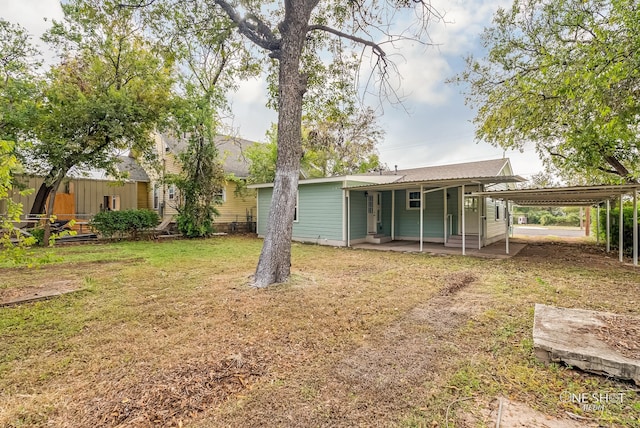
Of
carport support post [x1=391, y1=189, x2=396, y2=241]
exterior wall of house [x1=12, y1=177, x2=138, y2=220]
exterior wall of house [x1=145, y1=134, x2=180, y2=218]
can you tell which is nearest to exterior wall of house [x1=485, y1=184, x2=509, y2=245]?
carport support post [x1=391, y1=189, x2=396, y2=241]

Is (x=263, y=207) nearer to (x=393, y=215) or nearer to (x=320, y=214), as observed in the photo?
(x=320, y=214)

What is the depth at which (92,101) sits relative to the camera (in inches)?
408

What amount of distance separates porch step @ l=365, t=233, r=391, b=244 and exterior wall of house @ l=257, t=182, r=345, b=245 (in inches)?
56.3

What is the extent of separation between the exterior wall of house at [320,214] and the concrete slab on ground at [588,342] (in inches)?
340

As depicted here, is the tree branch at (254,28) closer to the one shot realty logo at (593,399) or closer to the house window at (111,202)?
the one shot realty logo at (593,399)

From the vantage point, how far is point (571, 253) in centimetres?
991

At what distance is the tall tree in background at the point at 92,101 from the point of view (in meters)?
10.2

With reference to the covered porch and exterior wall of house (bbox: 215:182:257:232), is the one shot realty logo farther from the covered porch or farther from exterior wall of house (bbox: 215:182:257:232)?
exterior wall of house (bbox: 215:182:257:232)

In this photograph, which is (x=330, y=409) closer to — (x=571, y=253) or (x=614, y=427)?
(x=614, y=427)

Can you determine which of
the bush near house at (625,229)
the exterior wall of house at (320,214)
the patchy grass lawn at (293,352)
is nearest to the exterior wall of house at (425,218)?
the exterior wall of house at (320,214)

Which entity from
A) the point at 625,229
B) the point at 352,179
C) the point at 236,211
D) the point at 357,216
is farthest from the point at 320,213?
the point at 625,229

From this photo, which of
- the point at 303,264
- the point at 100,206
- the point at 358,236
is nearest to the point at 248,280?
the point at 303,264

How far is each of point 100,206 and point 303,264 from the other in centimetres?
1424

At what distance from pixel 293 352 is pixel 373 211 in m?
10.4
